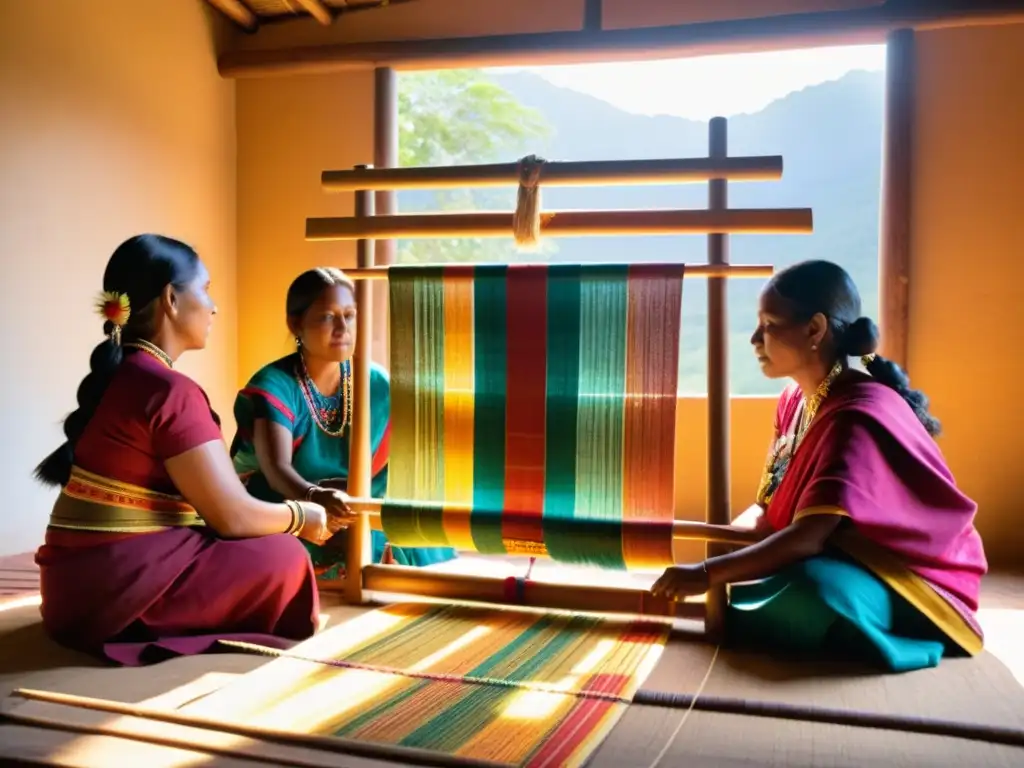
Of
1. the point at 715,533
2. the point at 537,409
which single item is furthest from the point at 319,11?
the point at 715,533

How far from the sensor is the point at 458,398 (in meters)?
2.43

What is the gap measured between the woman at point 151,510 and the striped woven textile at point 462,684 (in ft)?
0.73

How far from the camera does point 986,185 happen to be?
13.1 ft

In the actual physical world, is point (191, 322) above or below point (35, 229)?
below

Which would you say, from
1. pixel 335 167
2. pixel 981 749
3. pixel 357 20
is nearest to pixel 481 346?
pixel 981 749

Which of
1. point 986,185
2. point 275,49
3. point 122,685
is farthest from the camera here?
point 275,49

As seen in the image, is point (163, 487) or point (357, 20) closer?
point (163, 487)

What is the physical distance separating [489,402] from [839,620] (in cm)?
101

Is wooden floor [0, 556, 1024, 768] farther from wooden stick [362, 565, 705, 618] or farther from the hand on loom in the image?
the hand on loom

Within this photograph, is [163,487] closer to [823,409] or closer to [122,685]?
[122,685]

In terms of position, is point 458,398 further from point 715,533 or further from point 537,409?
point 715,533

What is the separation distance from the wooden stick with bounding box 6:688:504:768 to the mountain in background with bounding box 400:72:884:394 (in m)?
2.20

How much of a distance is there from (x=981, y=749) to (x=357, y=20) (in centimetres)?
438

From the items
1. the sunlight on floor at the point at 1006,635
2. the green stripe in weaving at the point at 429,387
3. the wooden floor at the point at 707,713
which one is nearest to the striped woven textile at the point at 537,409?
the green stripe in weaving at the point at 429,387
